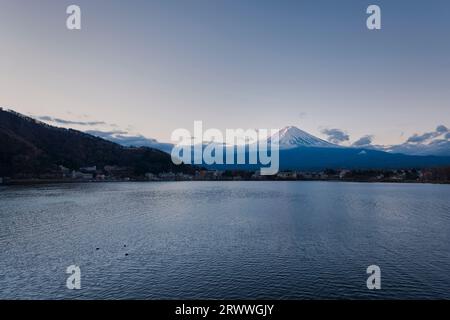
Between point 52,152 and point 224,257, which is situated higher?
point 52,152

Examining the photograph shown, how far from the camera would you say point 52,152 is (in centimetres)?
14512

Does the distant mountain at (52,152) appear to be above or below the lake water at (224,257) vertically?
above

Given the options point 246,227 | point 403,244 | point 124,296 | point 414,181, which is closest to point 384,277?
point 403,244

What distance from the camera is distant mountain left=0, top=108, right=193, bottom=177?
123 m

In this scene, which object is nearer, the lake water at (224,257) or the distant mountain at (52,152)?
the lake water at (224,257)

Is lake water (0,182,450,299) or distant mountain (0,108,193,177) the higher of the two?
distant mountain (0,108,193,177)

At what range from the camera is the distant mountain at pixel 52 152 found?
12269cm

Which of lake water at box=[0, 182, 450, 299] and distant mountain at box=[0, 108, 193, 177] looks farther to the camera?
distant mountain at box=[0, 108, 193, 177]

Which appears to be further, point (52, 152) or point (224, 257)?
point (52, 152)
